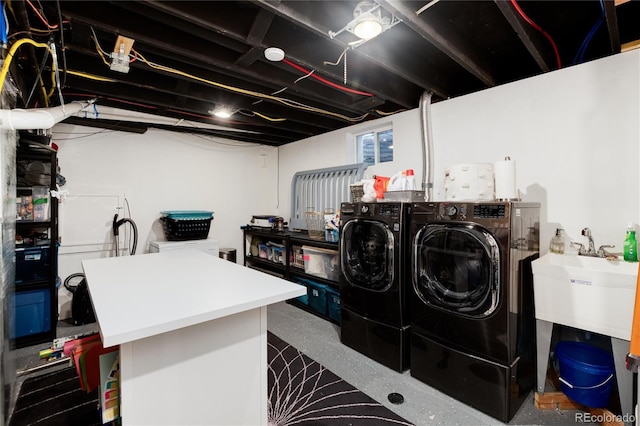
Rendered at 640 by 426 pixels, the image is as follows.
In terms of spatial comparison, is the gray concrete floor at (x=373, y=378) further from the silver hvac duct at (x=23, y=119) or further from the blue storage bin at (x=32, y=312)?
the silver hvac duct at (x=23, y=119)

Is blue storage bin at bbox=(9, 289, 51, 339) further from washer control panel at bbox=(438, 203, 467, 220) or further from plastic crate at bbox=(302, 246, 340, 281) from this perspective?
washer control panel at bbox=(438, 203, 467, 220)

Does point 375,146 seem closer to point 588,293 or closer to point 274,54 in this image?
point 274,54

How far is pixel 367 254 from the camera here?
2.62 m

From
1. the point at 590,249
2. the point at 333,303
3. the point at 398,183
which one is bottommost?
the point at 333,303

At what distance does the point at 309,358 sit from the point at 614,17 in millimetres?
3067

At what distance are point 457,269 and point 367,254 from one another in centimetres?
80

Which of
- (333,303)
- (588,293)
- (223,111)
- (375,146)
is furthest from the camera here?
(375,146)

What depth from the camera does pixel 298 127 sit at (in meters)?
4.02

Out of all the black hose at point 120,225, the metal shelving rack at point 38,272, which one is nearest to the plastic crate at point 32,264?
the metal shelving rack at point 38,272

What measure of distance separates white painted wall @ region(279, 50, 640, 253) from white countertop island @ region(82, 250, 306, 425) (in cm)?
215

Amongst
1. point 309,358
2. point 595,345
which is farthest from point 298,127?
point 595,345

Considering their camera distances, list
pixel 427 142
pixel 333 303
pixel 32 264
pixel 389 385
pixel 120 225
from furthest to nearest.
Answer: pixel 120 225 → pixel 333 303 → pixel 427 142 → pixel 32 264 → pixel 389 385

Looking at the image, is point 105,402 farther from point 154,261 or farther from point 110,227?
point 110,227

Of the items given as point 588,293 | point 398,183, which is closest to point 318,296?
point 398,183
